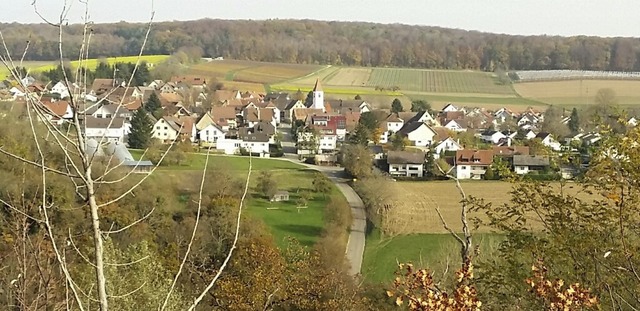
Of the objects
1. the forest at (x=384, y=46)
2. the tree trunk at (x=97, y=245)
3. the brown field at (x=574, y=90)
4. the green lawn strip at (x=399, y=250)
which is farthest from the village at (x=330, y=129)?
the tree trunk at (x=97, y=245)

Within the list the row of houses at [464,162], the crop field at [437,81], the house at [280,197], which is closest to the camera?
the house at [280,197]

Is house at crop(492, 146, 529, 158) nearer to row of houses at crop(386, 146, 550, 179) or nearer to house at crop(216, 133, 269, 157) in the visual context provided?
row of houses at crop(386, 146, 550, 179)

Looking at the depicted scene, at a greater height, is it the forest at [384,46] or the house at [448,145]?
the forest at [384,46]

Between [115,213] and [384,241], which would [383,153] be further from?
[115,213]

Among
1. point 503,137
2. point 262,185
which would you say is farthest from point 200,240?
point 503,137

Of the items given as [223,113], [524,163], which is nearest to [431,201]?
[524,163]

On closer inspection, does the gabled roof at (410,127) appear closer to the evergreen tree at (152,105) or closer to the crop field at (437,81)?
the evergreen tree at (152,105)

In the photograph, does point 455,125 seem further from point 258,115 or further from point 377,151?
point 258,115
